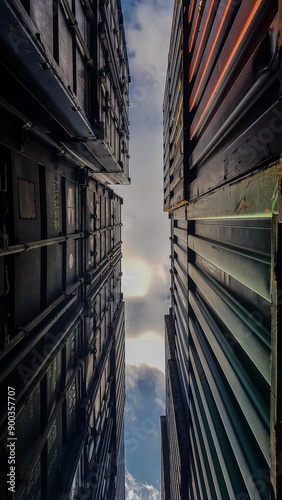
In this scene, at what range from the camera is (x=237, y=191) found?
Result: 519 centimetres

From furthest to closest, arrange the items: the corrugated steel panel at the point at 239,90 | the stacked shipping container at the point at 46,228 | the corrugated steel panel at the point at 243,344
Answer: the stacked shipping container at the point at 46,228 < the corrugated steel panel at the point at 243,344 < the corrugated steel panel at the point at 239,90

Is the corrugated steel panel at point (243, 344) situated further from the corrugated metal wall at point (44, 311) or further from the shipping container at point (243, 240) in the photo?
the corrugated metal wall at point (44, 311)

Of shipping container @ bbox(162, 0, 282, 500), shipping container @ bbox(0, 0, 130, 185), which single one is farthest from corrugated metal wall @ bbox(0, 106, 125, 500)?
shipping container @ bbox(162, 0, 282, 500)

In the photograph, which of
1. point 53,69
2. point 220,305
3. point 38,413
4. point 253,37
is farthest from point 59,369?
point 253,37

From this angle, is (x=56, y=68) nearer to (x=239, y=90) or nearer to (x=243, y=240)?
(x=239, y=90)

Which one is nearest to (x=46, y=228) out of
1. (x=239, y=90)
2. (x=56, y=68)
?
(x=56, y=68)

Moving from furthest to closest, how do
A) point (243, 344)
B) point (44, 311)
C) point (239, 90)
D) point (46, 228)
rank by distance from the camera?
1. point (46, 228)
2. point (44, 311)
3. point (243, 344)
4. point (239, 90)

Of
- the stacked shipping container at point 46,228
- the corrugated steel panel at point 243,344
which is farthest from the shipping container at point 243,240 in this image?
the stacked shipping container at point 46,228

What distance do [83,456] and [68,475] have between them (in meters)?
4.08

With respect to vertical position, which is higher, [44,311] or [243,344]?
[44,311]

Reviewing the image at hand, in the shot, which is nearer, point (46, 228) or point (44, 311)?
point (44, 311)

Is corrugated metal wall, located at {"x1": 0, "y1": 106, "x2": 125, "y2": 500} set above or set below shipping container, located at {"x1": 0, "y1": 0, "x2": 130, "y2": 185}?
below

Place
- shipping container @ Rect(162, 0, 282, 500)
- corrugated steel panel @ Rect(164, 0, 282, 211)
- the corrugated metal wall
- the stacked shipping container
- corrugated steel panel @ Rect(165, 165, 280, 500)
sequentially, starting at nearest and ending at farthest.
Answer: shipping container @ Rect(162, 0, 282, 500)
corrugated steel panel @ Rect(164, 0, 282, 211)
corrugated steel panel @ Rect(165, 165, 280, 500)
the stacked shipping container
the corrugated metal wall

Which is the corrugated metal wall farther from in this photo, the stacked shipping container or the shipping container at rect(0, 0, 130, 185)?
the shipping container at rect(0, 0, 130, 185)
